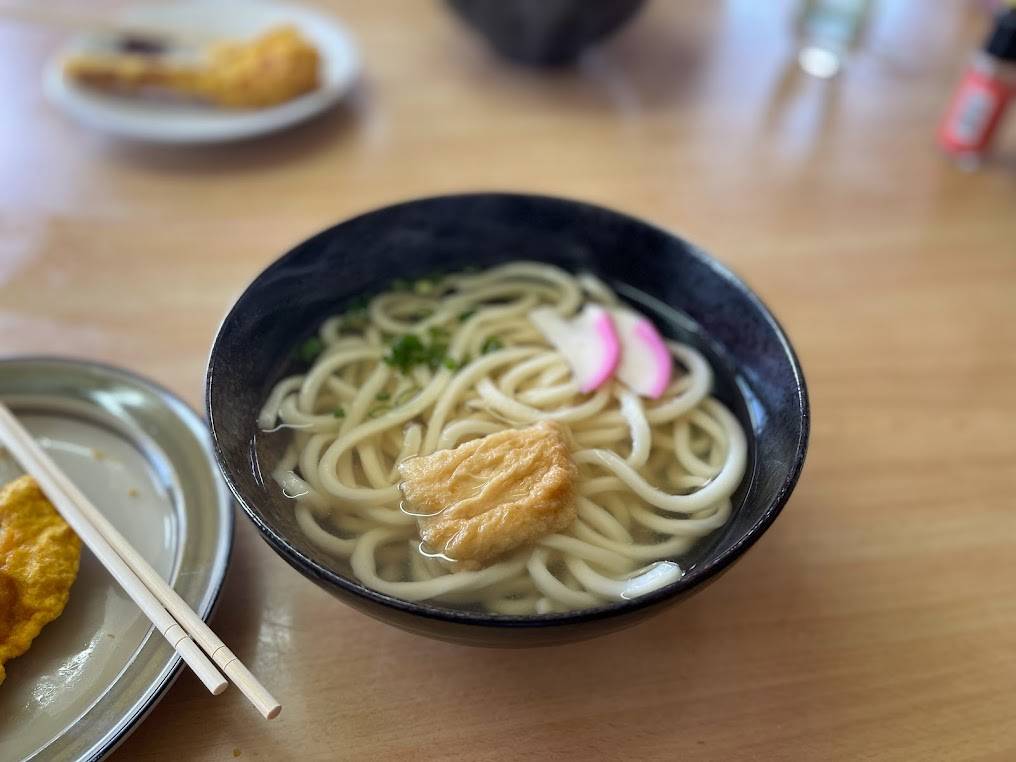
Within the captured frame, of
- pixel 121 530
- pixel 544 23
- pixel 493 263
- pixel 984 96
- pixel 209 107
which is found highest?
pixel 984 96

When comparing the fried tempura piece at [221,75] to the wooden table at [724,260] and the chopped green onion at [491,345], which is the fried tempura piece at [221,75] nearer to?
the wooden table at [724,260]

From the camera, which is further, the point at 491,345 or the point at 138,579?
the point at 491,345

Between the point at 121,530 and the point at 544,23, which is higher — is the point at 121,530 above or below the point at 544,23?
below

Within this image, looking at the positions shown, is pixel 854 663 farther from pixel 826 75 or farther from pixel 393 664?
pixel 826 75

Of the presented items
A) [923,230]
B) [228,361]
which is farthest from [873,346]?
[228,361]

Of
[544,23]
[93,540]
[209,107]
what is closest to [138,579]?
[93,540]

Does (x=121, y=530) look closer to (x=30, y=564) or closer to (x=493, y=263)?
(x=30, y=564)
